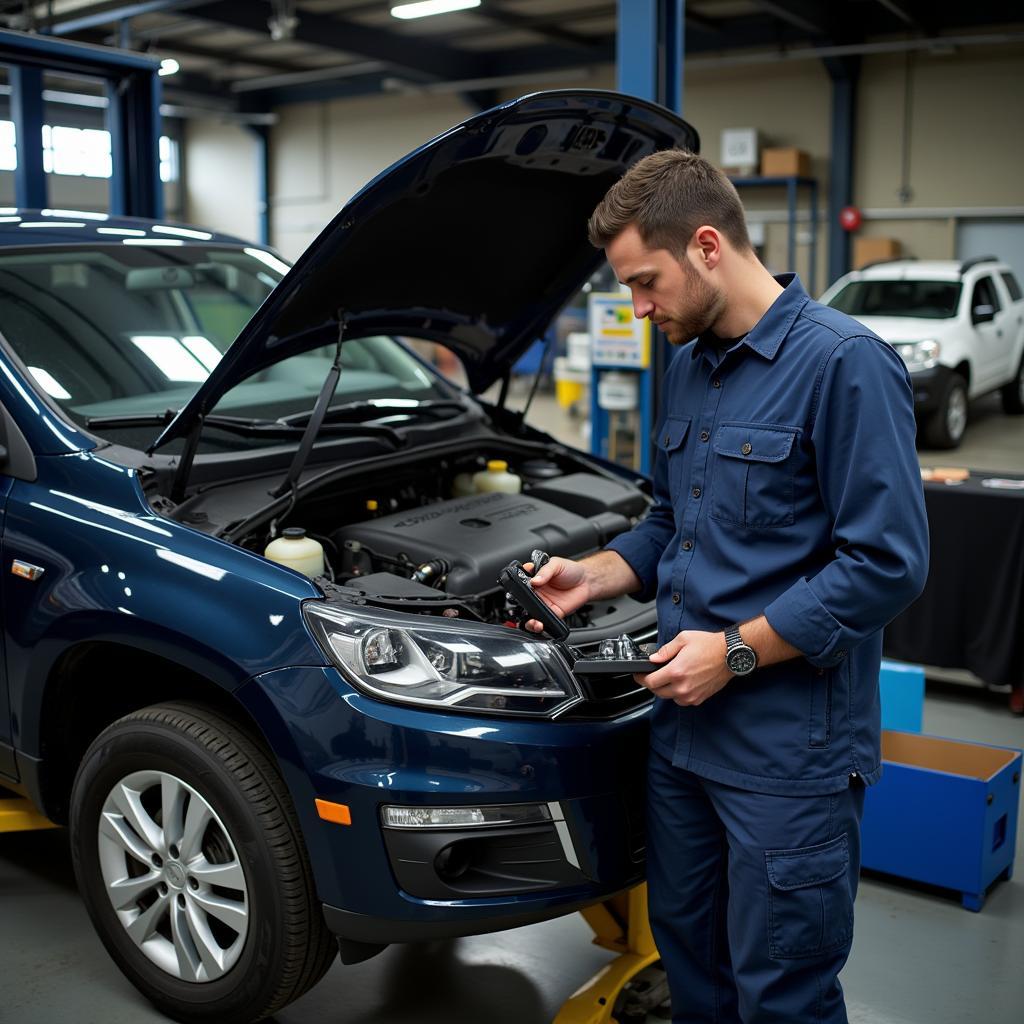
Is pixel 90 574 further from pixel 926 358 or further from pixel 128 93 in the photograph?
pixel 926 358

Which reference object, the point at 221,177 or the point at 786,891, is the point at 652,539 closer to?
the point at 786,891

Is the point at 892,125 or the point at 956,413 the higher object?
the point at 892,125

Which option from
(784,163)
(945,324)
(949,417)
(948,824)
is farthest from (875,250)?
(948,824)

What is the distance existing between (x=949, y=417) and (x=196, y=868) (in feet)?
28.9

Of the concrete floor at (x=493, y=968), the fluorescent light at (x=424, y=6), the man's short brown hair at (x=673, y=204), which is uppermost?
the fluorescent light at (x=424, y=6)

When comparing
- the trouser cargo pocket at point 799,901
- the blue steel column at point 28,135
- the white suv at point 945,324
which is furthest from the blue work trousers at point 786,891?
the white suv at point 945,324

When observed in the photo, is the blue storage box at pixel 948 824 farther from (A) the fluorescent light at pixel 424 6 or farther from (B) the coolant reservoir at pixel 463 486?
(A) the fluorescent light at pixel 424 6

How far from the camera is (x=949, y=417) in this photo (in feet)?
31.7

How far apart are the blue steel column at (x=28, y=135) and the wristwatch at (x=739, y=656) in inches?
213

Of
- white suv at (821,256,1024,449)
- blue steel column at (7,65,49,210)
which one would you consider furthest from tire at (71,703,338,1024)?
white suv at (821,256,1024,449)

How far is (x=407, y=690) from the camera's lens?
1854 mm

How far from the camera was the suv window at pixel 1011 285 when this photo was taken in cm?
1110

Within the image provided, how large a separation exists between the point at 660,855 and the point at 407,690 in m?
0.49

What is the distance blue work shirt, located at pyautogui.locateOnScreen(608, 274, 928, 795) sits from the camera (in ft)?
5.12
